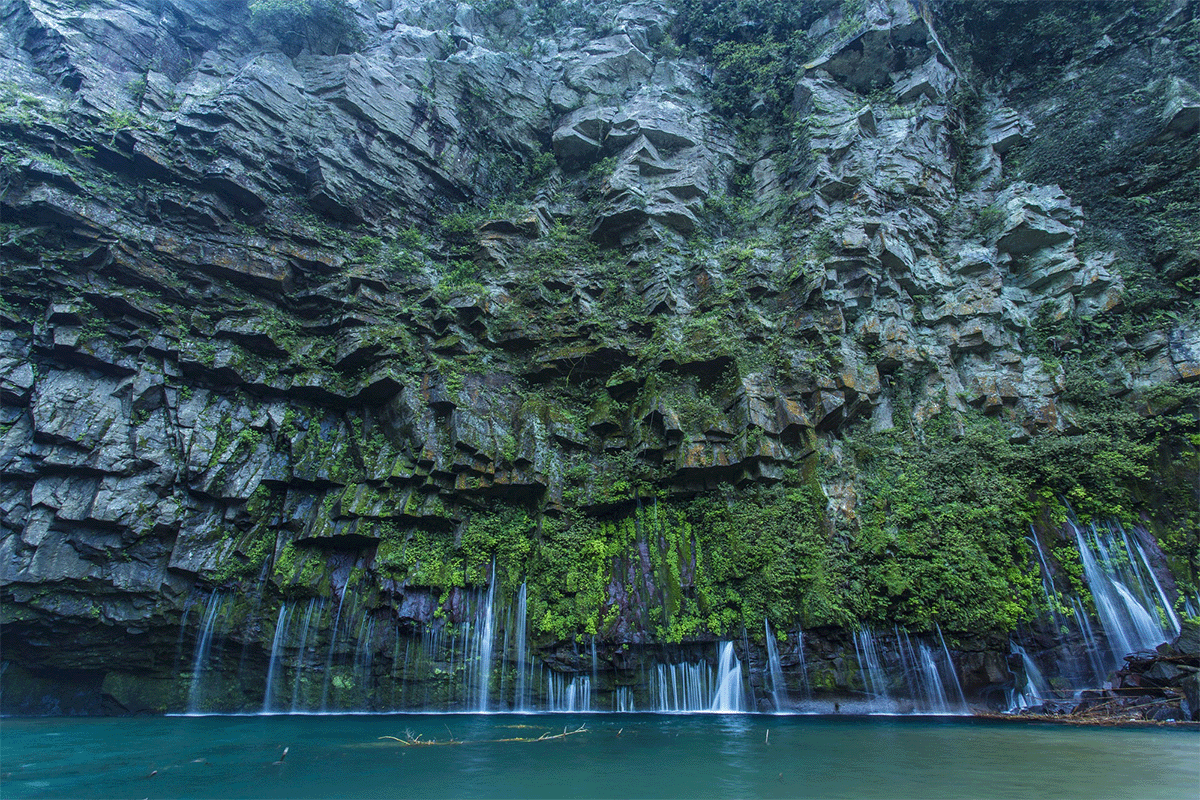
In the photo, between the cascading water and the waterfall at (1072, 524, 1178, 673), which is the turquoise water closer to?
the cascading water

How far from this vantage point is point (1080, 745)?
6.89 meters

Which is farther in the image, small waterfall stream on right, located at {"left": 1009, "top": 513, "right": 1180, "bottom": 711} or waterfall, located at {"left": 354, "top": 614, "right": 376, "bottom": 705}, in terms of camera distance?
waterfall, located at {"left": 354, "top": 614, "right": 376, "bottom": 705}

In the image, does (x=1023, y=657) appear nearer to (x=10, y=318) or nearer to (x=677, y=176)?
(x=677, y=176)

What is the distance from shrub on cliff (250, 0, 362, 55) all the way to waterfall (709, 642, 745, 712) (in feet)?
72.3

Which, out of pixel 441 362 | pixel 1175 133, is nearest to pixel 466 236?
pixel 441 362

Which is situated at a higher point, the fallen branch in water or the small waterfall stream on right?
the small waterfall stream on right

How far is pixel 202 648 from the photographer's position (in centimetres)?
1127

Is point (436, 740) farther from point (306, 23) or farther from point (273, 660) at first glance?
point (306, 23)

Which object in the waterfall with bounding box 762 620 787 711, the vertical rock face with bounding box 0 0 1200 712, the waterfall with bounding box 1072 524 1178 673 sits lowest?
the waterfall with bounding box 762 620 787 711

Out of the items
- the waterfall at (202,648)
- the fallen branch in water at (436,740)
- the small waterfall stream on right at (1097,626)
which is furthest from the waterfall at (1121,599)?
the waterfall at (202,648)

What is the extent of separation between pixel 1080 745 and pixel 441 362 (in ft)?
45.7

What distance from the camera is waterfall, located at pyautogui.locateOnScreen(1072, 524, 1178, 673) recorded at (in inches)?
371

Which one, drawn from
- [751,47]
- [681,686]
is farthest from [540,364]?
[751,47]

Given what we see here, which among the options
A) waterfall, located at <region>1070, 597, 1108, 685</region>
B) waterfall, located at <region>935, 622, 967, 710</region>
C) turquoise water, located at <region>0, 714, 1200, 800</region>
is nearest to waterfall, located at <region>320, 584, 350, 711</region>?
turquoise water, located at <region>0, 714, 1200, 800</region>
